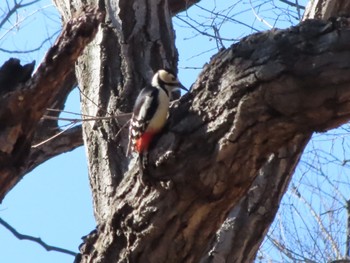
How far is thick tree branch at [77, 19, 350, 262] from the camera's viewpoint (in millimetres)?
2668

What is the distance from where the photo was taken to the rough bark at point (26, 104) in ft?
9.21

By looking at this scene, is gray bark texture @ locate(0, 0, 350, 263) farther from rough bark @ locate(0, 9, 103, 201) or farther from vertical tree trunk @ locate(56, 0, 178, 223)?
vertical tree trunk @ locate(56, 0, 178, 223)

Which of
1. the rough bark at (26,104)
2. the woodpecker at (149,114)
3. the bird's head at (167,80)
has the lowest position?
the rough bark at (26,104)

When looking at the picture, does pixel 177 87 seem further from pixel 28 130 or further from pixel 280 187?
pixel 28 130

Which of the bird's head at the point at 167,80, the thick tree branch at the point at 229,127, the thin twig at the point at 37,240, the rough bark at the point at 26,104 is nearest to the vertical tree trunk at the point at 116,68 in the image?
the bird's head at the point at 167,80

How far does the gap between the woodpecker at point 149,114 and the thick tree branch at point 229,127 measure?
0.30 feet

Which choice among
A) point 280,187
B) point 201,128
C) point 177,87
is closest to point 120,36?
point 177,87

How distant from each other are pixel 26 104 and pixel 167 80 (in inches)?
41.0

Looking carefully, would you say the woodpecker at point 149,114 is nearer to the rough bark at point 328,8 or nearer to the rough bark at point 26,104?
the rough bark at point 26,104

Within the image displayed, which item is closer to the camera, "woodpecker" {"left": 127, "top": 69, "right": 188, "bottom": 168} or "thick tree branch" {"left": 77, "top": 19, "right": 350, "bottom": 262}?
"thick tree branch" {"left": 77, "top": 19, "right": 350, "bottom": 262}

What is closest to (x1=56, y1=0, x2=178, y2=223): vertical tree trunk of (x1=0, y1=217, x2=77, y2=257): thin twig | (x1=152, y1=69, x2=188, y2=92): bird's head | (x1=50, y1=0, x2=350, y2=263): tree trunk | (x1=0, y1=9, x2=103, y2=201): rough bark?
(x1=152, y1=69, x2=188, y2=92): bird's head

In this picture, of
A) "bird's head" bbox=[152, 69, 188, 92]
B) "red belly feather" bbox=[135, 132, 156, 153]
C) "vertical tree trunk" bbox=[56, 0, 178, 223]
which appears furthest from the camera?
"vertical tree trunk" bbox=[56, 0, 178, 223]

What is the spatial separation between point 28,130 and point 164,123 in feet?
1.49

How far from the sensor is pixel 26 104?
2818mm
